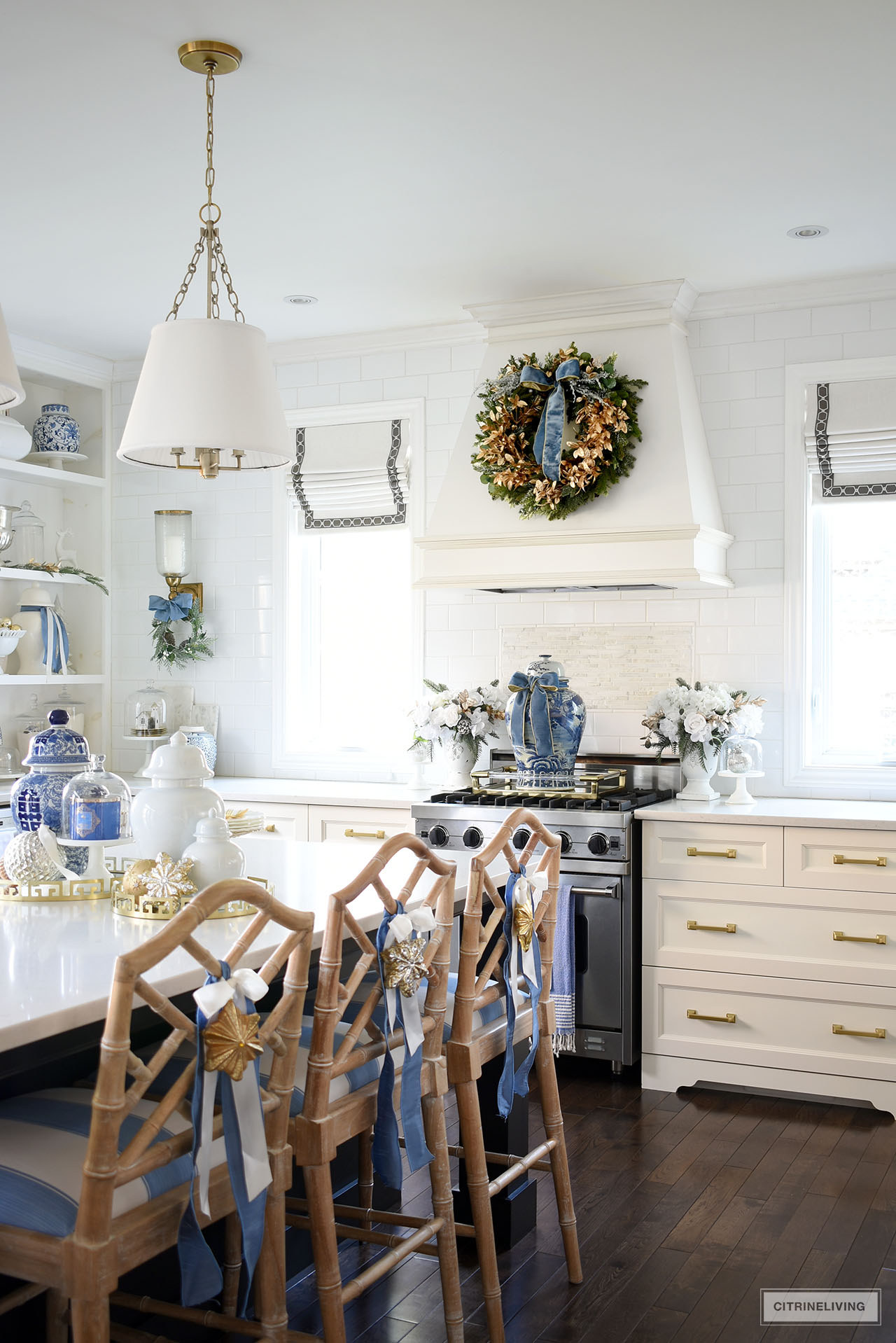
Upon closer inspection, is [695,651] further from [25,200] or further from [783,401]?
[25,200]

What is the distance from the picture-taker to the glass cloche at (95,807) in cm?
251

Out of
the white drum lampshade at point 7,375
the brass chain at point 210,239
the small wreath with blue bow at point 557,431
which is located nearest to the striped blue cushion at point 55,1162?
the white drum lampshade at point 7,375

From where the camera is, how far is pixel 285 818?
15.5 ft

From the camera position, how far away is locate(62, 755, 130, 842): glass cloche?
251cm

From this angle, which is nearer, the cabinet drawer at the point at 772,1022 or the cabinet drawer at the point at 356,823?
the cabinet drawer at the point at 772,1022

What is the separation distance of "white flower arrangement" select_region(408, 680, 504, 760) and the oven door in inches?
33.3

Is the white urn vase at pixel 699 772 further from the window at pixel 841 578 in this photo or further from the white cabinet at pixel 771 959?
the window at pixel 841 578

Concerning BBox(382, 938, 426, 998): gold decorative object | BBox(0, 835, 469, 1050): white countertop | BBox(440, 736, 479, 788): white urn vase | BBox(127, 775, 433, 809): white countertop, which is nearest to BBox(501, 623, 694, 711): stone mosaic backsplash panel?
BBox(440, 736, 479, 788): white urn vase

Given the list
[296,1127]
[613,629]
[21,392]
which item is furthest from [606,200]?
[296,1127]

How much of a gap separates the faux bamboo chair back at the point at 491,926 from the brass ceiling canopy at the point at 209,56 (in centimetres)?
188

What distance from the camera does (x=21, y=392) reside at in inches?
87.5

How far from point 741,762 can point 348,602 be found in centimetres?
194

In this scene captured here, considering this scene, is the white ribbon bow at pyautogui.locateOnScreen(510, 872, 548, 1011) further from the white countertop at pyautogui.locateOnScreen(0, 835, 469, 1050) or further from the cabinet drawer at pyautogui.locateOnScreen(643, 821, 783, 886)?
the cabinet drawer at pyautogui.locateOnScreen(643, 821, 783, 886)

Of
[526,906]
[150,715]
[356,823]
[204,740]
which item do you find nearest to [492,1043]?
[526,906]
